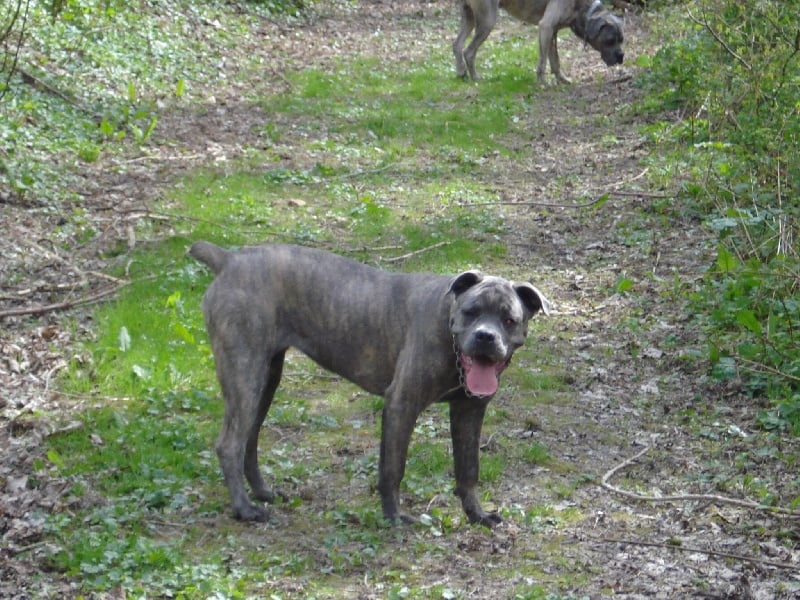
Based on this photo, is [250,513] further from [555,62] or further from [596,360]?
[555,62]

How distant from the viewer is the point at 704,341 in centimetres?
895

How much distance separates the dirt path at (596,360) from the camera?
19.5 feet

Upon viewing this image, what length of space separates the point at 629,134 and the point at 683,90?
3.28 feet

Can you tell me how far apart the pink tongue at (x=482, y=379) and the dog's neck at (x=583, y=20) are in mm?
14847

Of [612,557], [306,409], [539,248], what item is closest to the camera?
[612,557]

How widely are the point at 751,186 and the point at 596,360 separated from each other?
8.11 feet

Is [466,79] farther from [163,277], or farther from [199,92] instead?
[163,277]

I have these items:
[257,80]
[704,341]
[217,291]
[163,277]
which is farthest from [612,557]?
[257,80]

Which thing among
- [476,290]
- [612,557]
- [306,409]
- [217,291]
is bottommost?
[306,409]

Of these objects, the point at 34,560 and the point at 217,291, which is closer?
the point at 34,560

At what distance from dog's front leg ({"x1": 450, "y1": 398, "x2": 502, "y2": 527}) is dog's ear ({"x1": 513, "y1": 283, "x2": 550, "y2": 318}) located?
2.11 feet

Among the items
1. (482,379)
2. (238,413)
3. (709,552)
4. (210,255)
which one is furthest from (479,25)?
(709,552)

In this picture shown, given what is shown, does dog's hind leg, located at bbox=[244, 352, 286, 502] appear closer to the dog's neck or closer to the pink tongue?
the pink tongue

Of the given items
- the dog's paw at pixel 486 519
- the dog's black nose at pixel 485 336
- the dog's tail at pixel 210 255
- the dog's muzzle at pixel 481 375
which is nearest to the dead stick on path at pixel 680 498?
the dog's paw at pixel 486 519
